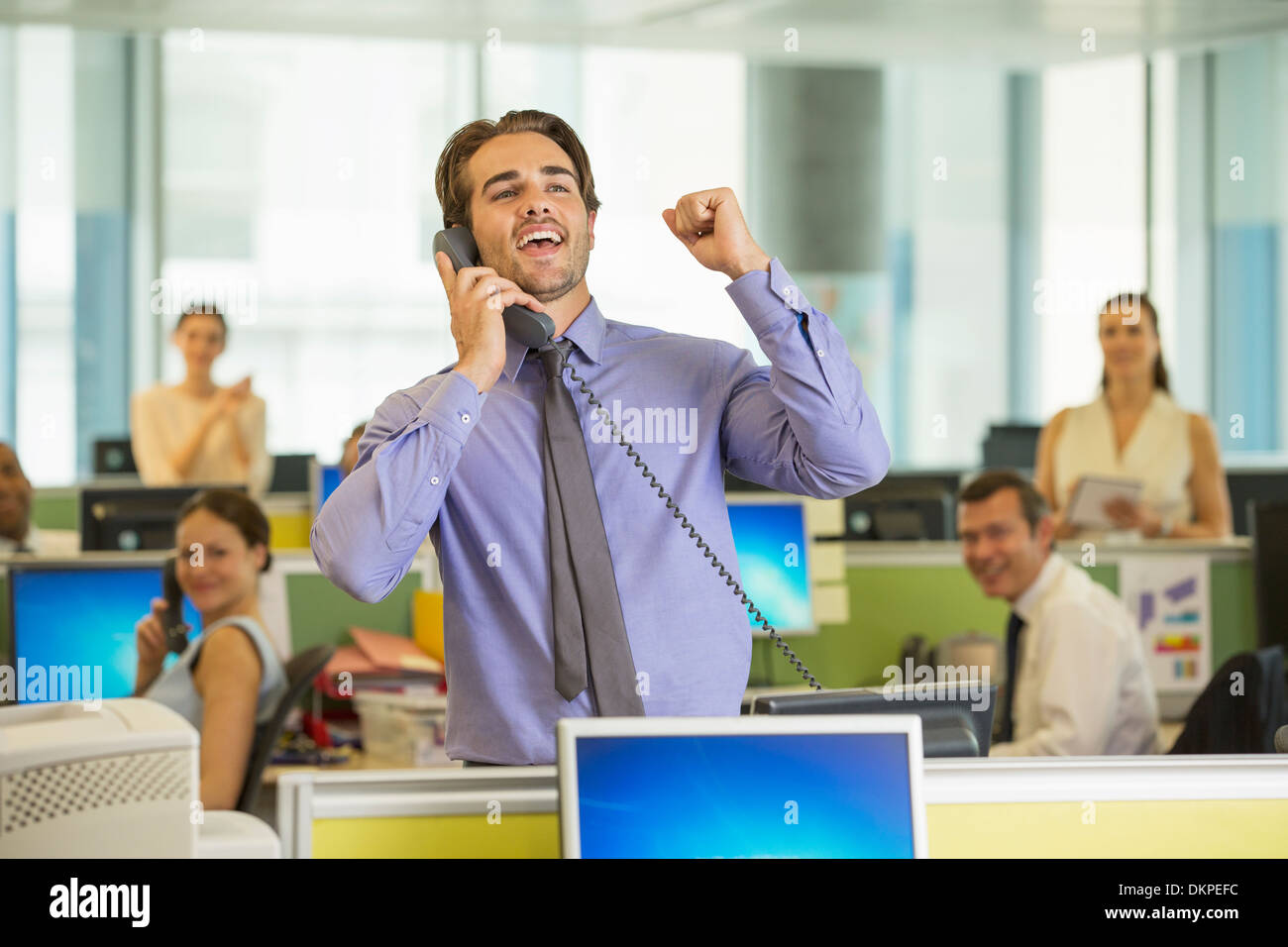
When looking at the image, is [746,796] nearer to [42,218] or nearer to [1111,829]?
[1111,829]

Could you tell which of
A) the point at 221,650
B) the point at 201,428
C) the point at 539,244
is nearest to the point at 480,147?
the point at 539,244

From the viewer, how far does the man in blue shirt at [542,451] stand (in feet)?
4.60

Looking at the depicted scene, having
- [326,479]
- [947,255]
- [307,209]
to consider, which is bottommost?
[326,479]

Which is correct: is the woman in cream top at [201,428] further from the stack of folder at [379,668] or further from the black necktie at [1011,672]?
the black necktie at [1011,672]

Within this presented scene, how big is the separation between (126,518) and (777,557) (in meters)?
1.68

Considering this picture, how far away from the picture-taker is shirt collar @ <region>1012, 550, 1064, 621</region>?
3.01 m

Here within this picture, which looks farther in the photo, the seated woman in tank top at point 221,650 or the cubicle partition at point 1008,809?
the seated woman in tank top at point 221,650

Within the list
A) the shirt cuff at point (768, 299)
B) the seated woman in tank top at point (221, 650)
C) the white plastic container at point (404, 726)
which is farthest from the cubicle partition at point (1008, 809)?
the white plastic container at point (404, 726)

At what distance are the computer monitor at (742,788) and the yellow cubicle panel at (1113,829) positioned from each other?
15 centimetres

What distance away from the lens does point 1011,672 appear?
306cm

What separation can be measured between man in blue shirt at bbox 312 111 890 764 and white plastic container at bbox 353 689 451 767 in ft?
4.95

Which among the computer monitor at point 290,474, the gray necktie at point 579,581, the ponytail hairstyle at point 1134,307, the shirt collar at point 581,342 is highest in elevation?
the ponytail hairstyle at point 1134,307

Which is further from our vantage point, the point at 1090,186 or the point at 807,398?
the point at 1090,186
